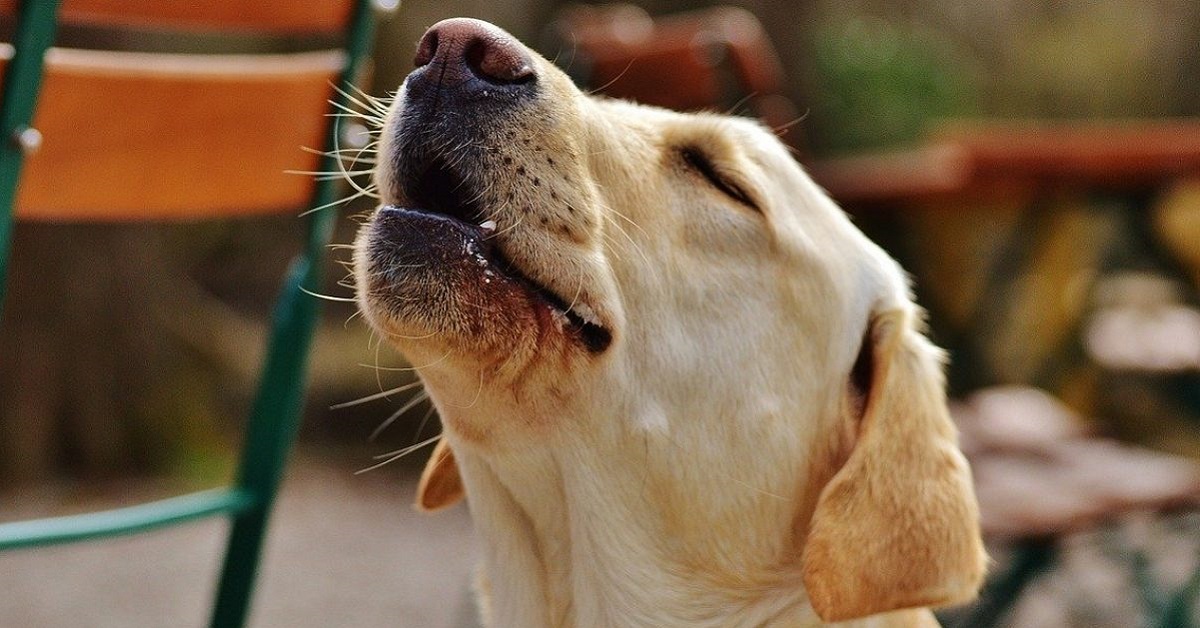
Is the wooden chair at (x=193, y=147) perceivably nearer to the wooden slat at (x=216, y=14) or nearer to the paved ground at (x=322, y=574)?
the wooden slat at (x=216, y=14)

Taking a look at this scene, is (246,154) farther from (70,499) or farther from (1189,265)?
(1189,265)

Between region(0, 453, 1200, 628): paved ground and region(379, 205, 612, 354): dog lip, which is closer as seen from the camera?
region(379, 205, 612, 354): dog lip

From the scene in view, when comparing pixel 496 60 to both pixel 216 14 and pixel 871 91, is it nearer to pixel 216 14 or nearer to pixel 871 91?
pixel 216 14

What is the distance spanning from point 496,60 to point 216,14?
902 mm

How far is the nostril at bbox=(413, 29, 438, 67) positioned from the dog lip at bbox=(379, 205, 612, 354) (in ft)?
0.69

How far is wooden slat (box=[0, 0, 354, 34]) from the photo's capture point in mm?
2205

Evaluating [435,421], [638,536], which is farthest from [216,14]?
[435,421]

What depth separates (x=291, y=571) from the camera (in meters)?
5.57

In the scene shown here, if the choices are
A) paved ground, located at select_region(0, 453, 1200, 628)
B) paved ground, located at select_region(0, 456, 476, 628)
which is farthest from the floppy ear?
paved ground, located at select_region(0, 456, 476, 628)

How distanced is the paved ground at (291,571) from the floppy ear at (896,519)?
119 inches

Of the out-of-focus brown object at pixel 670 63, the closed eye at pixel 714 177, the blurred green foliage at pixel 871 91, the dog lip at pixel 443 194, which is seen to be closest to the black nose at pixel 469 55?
the dog lip at pixel 443 194

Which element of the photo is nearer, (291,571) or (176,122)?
(176,122)

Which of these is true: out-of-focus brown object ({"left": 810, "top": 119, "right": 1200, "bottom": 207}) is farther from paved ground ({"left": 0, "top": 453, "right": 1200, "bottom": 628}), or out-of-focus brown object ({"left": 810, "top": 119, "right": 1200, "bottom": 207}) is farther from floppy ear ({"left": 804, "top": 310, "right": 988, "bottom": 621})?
floppy ear ({"left": 804, "top": 310, "right": 988, "bottom": 621})

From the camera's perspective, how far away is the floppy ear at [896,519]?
186cm
